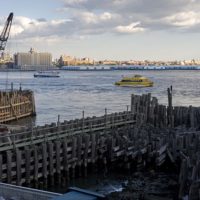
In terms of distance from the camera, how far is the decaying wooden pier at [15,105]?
45.7m

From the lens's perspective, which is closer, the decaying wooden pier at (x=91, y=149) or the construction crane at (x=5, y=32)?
the decaying wooden pier at (x=91, y=149)

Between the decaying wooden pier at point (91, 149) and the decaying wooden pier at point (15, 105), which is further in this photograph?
the decaying wooden pier at point (15, 105)

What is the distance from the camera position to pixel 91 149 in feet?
81.0

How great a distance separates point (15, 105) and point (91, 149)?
81.1 feet

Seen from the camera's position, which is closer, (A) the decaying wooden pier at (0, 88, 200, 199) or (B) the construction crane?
(A) the decaying wooden pier at (0, 88, 200, 199)

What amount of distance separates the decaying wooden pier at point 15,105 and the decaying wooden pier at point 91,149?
17.7 m

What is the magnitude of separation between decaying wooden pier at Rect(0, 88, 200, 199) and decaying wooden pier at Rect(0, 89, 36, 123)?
17.7 m

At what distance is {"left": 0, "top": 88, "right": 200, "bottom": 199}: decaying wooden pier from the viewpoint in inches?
794

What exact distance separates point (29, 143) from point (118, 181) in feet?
15.9

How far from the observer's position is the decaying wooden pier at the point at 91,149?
66.2 ft

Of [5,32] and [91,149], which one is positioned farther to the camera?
[5,32]

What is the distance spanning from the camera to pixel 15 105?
47.9 metres

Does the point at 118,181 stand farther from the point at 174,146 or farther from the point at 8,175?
the point at 8,175

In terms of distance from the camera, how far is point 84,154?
24.3 meters
